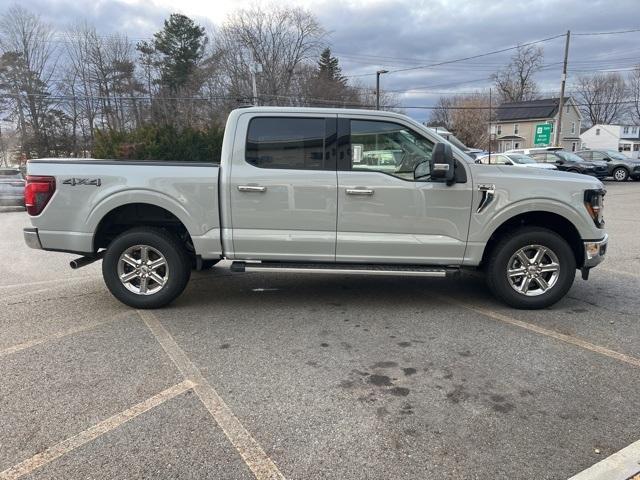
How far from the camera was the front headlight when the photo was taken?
4980mm

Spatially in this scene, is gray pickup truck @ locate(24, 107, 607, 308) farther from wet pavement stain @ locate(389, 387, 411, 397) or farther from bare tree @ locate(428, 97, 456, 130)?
bare tree @ locate(428, 97, 456, 130)

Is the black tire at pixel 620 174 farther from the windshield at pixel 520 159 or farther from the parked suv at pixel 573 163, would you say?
the windshield at pixel 520 159

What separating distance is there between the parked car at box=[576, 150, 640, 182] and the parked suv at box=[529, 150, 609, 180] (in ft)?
1.42

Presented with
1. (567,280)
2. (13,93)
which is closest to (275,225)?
(567,280)

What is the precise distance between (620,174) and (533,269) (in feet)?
82.6

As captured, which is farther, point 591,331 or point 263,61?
point 263,61

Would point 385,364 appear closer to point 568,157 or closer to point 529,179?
point 529,179

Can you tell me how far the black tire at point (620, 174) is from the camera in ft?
84.8

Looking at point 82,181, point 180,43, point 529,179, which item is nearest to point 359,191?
point 529,179

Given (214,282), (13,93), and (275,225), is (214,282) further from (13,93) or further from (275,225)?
(13,93)

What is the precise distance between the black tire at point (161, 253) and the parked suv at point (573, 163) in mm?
24294

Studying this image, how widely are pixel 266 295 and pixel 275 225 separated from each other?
1163mm

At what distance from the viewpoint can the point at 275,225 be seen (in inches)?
198

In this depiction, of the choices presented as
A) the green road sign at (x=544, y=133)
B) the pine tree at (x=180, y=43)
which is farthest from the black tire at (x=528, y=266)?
the pine tree at (x=180, y=43)
